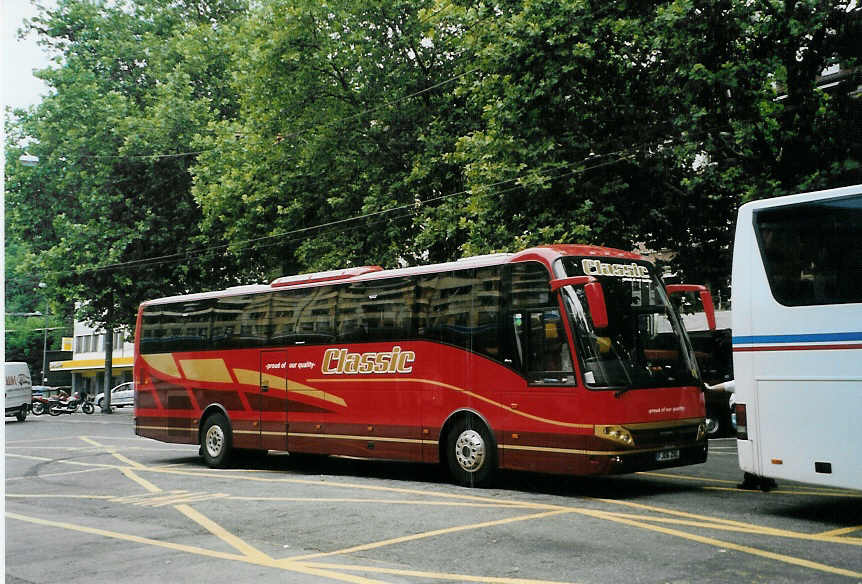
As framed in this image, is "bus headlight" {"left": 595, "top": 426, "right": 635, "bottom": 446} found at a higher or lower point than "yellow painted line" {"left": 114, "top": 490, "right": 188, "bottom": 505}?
higher

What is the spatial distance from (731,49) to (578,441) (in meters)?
11.1

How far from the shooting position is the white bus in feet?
28.8

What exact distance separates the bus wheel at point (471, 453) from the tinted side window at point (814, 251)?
460cm

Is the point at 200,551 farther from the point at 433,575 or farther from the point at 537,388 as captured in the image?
the point at 537,388

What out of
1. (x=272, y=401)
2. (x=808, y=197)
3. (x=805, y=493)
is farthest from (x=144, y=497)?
(x=808, y=197)

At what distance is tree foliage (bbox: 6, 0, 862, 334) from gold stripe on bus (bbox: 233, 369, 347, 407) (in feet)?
24.1

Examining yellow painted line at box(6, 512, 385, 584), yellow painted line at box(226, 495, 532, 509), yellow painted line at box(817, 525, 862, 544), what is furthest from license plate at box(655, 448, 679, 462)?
yellow painted line at box(6, 512, 385, 584)

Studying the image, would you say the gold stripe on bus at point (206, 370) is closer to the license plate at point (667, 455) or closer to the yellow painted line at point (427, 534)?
the license plate at point (667, 455)

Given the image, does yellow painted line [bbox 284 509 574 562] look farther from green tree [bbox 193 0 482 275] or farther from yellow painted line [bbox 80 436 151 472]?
green tree [bbox 193 0 482 275]

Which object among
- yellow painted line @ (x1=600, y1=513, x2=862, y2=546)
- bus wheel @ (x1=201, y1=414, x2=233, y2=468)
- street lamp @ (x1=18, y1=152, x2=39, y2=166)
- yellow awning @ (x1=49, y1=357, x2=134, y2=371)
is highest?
street lamp @ (x1=18, y1=152, x2=39, y2=166)

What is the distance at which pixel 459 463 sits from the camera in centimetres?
1284

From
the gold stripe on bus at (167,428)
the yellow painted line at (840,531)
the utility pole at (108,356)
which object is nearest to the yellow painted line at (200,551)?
the yellow painted line at (840,531)

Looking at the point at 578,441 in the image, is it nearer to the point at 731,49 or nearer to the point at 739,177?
the point at 739,177

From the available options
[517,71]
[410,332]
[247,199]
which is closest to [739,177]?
[517,71]
